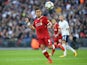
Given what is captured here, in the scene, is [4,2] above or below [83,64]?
above

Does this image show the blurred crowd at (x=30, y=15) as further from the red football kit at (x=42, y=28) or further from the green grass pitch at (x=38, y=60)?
the red football kit at (x=42, y=28)

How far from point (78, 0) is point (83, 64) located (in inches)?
768

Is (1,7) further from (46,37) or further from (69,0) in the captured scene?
(46,37)

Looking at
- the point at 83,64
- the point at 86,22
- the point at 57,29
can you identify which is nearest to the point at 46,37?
the point at 83,64

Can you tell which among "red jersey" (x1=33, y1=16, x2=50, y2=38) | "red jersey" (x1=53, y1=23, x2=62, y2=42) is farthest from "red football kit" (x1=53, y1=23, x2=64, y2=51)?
"red jersey" (x1=33, y1=16, x2=50, y2=38)

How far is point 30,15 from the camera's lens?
3575cm

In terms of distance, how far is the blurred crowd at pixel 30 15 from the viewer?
34.4 m

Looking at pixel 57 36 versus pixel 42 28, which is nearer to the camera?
pixel 42 28

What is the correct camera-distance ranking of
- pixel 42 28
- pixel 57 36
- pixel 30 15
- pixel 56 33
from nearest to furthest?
pixel 42 28 → pixel 56 33 → pixel 57 36 → pixel 30 15

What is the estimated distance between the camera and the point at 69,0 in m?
36.7

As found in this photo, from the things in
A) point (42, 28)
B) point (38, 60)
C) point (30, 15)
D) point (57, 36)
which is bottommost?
point (38, 60)

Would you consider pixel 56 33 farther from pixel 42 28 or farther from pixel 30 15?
pixel 30 15

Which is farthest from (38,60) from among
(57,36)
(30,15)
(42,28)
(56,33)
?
(30,15)

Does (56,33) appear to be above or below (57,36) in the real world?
above
